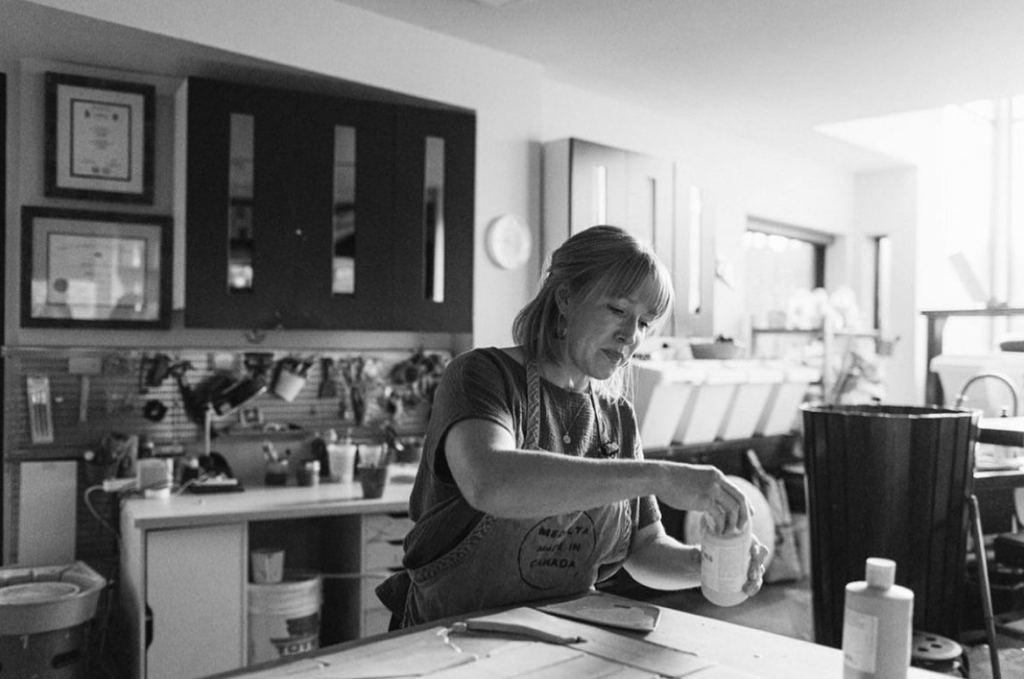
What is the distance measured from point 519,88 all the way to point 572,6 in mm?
Answer: 705

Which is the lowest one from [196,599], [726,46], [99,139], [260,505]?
[196,599]

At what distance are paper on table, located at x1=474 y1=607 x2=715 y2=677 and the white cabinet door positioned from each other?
1.63 meters

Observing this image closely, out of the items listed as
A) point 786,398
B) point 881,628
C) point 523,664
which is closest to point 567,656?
point 523,664

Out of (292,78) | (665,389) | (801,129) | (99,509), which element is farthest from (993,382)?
(99,509)

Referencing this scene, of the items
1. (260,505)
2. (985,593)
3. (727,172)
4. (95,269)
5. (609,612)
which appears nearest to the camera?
(609,612)

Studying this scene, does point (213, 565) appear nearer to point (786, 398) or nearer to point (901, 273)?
point (786, 398)

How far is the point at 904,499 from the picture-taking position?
2.60m

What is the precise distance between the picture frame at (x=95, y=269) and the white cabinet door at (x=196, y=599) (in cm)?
95

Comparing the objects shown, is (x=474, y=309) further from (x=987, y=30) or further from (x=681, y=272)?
(x=987, y=30)

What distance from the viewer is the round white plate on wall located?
13.3 ft

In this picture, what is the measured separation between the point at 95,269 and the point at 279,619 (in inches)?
56.6

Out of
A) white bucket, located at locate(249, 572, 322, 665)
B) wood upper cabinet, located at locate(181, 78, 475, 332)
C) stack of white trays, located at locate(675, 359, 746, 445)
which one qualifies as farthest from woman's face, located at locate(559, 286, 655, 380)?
stack of white trays, located at locate(675, 359, 746, 445)

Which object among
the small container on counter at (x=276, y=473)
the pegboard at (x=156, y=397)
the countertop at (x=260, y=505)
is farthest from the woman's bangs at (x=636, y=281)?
the pegboard at (x=156, y=397)

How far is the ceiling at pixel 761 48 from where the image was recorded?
→ 3.50 m
